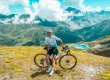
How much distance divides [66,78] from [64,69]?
2.45 metres

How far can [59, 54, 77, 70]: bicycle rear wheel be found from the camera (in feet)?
68.5

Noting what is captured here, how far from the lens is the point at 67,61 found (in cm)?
2208

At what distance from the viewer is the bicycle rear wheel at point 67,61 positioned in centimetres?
2088

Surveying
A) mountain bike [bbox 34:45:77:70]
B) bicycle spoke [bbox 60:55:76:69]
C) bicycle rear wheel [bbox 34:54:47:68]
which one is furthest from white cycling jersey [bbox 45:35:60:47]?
bicycle spoke [bbox 60:55:76:69]

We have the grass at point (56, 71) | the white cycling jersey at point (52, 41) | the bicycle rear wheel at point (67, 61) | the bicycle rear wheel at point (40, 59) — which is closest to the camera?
the grass at point (56, 71)

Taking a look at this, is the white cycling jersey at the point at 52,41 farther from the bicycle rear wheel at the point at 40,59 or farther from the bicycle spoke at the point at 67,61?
the bicycle spoke at the point at 67,61

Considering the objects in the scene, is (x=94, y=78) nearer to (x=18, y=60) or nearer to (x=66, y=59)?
(x=66, y=59)

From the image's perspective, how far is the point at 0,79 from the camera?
18797mm

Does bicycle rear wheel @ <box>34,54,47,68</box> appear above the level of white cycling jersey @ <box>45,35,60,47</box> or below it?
below

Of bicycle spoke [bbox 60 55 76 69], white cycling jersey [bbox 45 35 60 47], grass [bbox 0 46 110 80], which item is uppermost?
white cycling jersey [bbox 45 35 60 47]

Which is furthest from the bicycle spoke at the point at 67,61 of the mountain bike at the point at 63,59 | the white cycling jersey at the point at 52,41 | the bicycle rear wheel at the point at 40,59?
the white cycling jersey at the point at 52,41

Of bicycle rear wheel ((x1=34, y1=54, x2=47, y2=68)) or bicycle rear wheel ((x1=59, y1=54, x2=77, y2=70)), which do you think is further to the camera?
bicycle rear wheel ((x1=34, y1=54, x2=47, y2=68))

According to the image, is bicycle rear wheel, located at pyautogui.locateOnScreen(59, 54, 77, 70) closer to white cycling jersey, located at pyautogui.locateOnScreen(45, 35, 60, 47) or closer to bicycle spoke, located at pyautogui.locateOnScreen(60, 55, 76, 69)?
bicycle spoke, located at pyautogui.locateOnScreen(60, 55, 76, 69)

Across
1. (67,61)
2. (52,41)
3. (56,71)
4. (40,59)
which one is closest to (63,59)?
(67,61)
